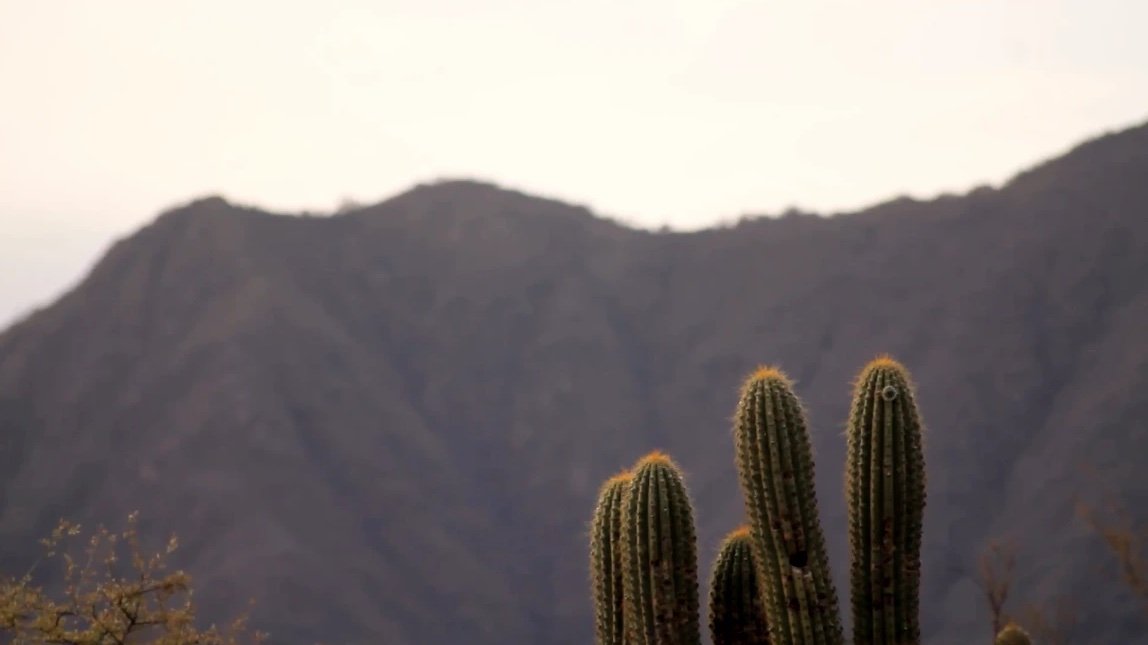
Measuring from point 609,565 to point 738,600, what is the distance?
1.01m

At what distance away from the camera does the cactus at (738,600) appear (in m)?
10.9

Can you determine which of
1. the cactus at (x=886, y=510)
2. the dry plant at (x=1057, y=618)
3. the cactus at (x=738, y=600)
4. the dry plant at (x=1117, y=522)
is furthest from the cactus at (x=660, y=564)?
the dry plant at (x=1117, y=522)

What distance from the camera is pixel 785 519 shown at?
32.2 feet

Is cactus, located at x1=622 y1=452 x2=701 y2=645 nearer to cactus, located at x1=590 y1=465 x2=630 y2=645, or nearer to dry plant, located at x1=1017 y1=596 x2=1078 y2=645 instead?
cactus, located at x1=590 y1=465 x2=630 y2=645

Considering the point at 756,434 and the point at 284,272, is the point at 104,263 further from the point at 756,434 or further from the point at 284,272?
the point at 756,434

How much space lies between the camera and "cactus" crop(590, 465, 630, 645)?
35.0 feet

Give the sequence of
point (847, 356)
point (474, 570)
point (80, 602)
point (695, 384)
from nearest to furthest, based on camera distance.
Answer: point (80, 602) → point (474, 570) → point (847, 356) → point (695, 384)

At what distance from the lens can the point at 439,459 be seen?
62406 mm

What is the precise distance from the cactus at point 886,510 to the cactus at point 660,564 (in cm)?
111

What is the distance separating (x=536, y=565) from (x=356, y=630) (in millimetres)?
11399

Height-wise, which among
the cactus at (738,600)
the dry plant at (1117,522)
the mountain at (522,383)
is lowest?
the cactus at (738,600)

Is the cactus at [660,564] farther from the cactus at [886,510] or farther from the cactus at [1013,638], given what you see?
the cactus at [1013,638]

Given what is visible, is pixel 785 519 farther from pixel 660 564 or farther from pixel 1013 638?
pixel 1013 638

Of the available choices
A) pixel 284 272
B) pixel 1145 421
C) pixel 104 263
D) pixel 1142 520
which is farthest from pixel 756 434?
pixel 104 263
